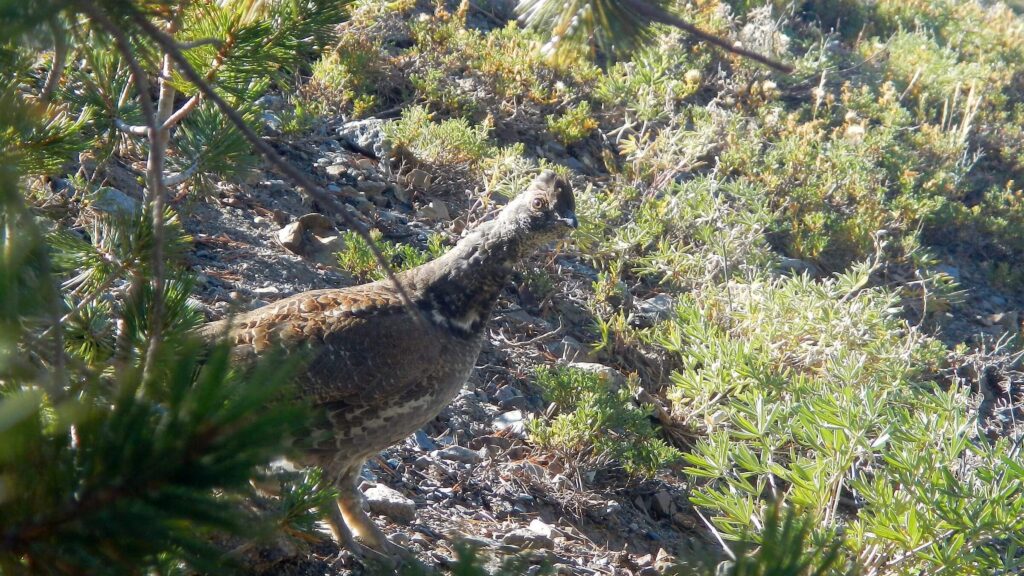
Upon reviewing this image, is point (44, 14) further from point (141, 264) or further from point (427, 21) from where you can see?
point (427, 21)

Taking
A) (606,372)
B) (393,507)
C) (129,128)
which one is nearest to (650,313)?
(606,372)

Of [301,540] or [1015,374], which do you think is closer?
[301,540]

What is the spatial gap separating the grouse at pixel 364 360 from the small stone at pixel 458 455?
885 millimetres

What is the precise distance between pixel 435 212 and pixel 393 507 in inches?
120

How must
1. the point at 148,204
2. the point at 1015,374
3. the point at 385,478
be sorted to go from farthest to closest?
the point at 1015,374, the point at 385,478, the point at 148,204

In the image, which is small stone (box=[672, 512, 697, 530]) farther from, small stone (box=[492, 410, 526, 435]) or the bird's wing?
the bird's wing

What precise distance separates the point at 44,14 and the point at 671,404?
491 centimetres

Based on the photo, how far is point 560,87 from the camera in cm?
847

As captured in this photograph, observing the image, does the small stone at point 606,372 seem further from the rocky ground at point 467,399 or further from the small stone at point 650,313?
the small stone at point 650,313

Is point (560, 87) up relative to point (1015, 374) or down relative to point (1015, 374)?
up

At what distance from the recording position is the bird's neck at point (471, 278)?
4.34m

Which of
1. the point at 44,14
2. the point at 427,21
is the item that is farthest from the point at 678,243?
the point at 44,14

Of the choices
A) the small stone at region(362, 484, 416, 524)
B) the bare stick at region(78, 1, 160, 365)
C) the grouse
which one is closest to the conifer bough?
the bare stick at region(78, 1, 160, 365)

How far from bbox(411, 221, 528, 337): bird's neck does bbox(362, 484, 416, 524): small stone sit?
87cm
